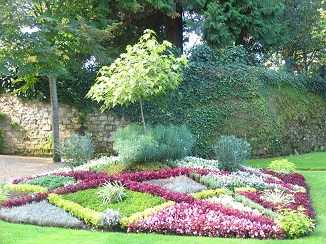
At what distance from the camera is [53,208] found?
6.84 metres

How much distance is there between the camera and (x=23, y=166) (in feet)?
41.9

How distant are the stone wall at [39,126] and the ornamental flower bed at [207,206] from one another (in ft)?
17.5

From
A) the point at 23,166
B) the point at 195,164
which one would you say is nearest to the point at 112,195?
the point at 195,164

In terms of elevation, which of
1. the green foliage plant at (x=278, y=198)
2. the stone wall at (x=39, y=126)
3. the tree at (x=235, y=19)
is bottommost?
the green foliage plant at (x=278, y=198)

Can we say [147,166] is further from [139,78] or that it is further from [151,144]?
[139,78]

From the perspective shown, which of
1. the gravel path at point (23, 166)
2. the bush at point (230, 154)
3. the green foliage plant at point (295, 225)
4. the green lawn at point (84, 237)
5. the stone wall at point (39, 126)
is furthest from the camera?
the stone wall at point (39, 126)

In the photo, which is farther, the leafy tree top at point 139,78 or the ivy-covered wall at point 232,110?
the ivy-covered wall at point 232,110

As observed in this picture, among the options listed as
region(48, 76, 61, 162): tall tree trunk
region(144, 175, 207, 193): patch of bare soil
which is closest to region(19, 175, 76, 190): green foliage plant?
region(144, 175, 207, 193): patch of bare soil

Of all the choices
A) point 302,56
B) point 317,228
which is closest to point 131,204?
point 317,228

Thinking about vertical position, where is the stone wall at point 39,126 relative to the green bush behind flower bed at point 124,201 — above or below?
above

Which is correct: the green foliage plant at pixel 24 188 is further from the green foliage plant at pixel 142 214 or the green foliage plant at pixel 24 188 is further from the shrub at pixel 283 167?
the shrub at pixel 283 167

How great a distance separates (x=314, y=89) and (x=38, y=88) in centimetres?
1262

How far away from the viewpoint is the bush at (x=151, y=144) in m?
10.1

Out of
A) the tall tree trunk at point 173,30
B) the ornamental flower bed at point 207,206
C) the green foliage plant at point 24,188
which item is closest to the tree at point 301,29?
the tall tree trunk at point 173,30
